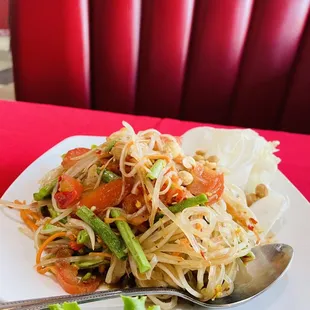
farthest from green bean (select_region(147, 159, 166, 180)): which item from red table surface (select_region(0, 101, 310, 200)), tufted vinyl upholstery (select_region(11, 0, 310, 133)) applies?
tufted vinyl upholstery (select_region(11, 0, 310, 133))

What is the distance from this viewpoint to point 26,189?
3.59ft

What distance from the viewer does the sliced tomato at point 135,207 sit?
957 mm

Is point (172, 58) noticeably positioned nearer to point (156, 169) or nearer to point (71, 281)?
point (156, 169)

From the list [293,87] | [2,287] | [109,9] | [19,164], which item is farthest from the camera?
[293,87]

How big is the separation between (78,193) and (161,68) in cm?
112

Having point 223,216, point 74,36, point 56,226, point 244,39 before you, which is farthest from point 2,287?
point 244,39

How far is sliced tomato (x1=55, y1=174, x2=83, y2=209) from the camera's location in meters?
1.01

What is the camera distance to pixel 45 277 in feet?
2.85

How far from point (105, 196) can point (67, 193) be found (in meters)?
0.09

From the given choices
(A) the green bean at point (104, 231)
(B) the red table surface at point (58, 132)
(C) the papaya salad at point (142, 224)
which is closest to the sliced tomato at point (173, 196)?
(C) the papaya salad at point (142, 224)

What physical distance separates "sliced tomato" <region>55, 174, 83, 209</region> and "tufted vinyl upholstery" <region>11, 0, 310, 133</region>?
107 centimetres

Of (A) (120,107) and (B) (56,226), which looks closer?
(B) (56,226)

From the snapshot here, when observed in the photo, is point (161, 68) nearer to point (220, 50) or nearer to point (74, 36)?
point (220, 50)

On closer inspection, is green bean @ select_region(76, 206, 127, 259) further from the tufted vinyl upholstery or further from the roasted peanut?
the tufted vinyl upholstery
